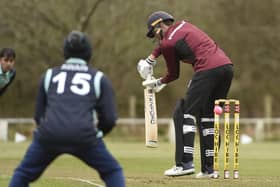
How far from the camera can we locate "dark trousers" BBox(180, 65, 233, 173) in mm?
11086

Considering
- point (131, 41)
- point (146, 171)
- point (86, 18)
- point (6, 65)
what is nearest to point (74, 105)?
point (6, 65)

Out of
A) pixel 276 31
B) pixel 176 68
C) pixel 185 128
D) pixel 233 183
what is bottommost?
pixel 233 183

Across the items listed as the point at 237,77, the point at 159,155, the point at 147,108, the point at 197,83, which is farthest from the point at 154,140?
the point at 237,77

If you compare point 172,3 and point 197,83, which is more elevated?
point 172,3

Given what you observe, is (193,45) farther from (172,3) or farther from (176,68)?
(172,3)

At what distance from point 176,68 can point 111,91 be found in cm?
365

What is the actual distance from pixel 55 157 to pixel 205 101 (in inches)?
145

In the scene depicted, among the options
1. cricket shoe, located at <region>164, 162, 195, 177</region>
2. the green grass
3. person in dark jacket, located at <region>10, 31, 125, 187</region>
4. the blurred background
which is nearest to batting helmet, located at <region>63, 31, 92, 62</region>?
person in dark jacket, located at <region>10, 31, 125, 187</region>

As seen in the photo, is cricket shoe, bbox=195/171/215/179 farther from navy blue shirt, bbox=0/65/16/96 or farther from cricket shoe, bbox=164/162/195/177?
navy blue shirt, bbox=0/65/16/96

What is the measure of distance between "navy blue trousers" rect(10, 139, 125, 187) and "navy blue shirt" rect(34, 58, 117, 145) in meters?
0.11

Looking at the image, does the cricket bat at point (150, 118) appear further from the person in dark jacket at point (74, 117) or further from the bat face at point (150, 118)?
the person in dark jacket at point (74, 117)

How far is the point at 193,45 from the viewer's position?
11.1 meters

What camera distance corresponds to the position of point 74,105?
7.75 metres

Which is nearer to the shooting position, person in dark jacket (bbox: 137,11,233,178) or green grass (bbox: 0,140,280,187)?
green grass (bbox: 0,140,280,187)
